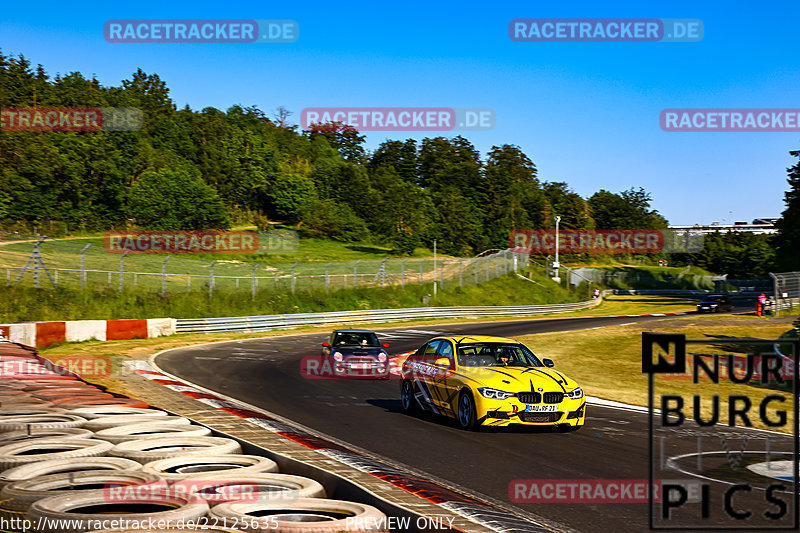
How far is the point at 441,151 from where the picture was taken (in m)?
149

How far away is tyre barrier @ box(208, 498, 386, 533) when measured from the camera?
5.19 m

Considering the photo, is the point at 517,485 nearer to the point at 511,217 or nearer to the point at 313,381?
the point at 313,381

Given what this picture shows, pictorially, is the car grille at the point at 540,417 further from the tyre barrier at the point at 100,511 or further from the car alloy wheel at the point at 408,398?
the tyre barrier at the point at 100,511

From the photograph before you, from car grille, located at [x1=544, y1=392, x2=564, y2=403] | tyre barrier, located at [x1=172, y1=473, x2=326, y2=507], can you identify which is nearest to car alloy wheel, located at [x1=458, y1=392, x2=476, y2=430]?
car grille, located at [x1=544, y1=392, x2=564, y2=403]

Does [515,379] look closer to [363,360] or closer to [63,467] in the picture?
[63,467]

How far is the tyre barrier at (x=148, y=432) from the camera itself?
8.50 m

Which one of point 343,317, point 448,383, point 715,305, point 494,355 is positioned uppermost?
point 494,355

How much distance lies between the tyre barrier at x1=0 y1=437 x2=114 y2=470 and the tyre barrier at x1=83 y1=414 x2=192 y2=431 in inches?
40.6

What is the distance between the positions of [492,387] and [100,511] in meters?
6.80

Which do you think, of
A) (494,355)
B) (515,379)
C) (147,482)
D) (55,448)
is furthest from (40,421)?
(494,355)

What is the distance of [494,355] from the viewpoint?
12773 millimetres

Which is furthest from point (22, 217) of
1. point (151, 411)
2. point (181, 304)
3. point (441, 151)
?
point (441, 151)

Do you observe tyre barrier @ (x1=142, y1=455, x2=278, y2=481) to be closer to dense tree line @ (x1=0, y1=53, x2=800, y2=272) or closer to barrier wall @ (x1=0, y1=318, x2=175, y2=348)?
barrier wall @ (x1=0, y1=318, x2=175, y2=348)

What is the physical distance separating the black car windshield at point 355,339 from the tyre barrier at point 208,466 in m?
13.8
